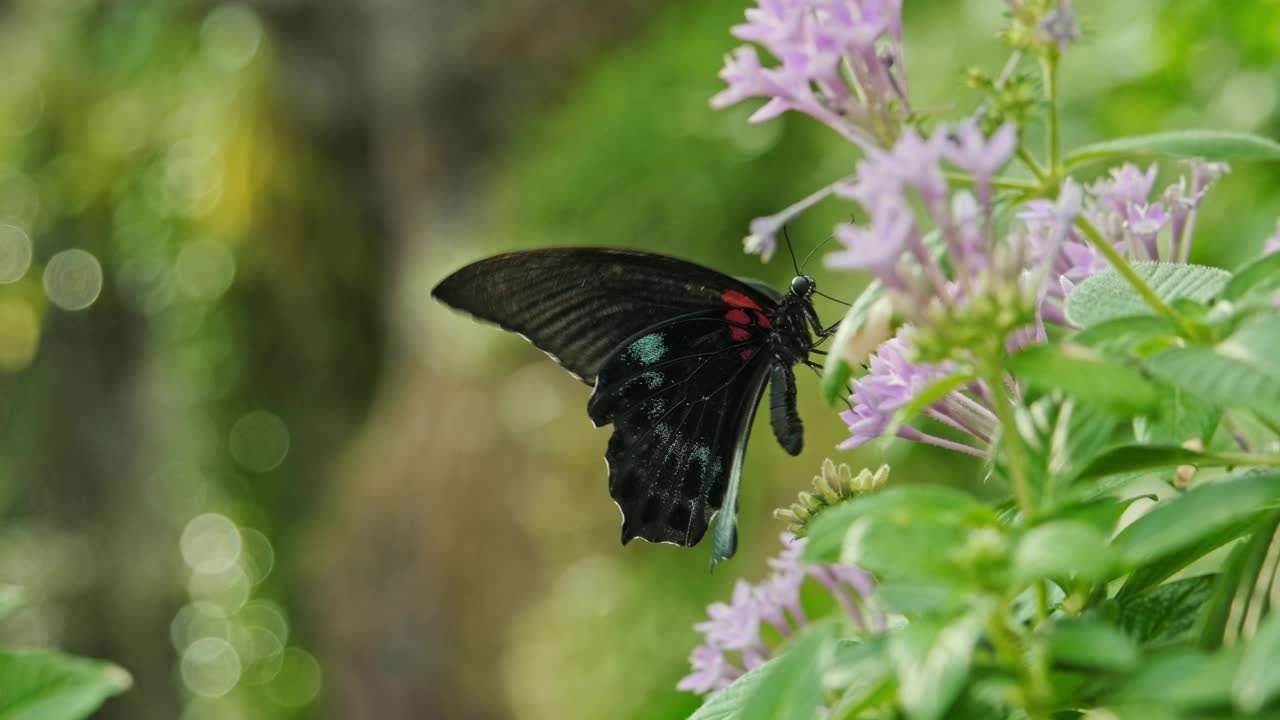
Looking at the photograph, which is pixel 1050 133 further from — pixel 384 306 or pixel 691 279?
pixel 384 306

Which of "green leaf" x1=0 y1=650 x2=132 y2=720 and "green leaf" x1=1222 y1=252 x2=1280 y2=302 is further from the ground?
"green leaf" x1=0 y1=650 x2=132 y2=720

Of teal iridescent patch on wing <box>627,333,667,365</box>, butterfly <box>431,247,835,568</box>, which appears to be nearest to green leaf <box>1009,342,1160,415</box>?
butterfly <box>431,247,835,568</box>

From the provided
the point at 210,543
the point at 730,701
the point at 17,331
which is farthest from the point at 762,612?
the point at 17,331

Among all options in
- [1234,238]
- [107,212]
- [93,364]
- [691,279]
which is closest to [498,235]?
[1234,238]

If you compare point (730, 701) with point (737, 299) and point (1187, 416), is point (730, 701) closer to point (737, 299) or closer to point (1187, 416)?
point (1187, 416)

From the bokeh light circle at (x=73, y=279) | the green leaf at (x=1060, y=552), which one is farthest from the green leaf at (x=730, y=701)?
the bokeh light circle at (x=73, y=279)

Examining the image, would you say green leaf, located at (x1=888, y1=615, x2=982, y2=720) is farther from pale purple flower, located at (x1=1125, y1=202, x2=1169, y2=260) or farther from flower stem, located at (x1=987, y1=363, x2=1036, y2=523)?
pale purple flower, located at (x1=1125, y1=202, x2=1169, y2=260)
